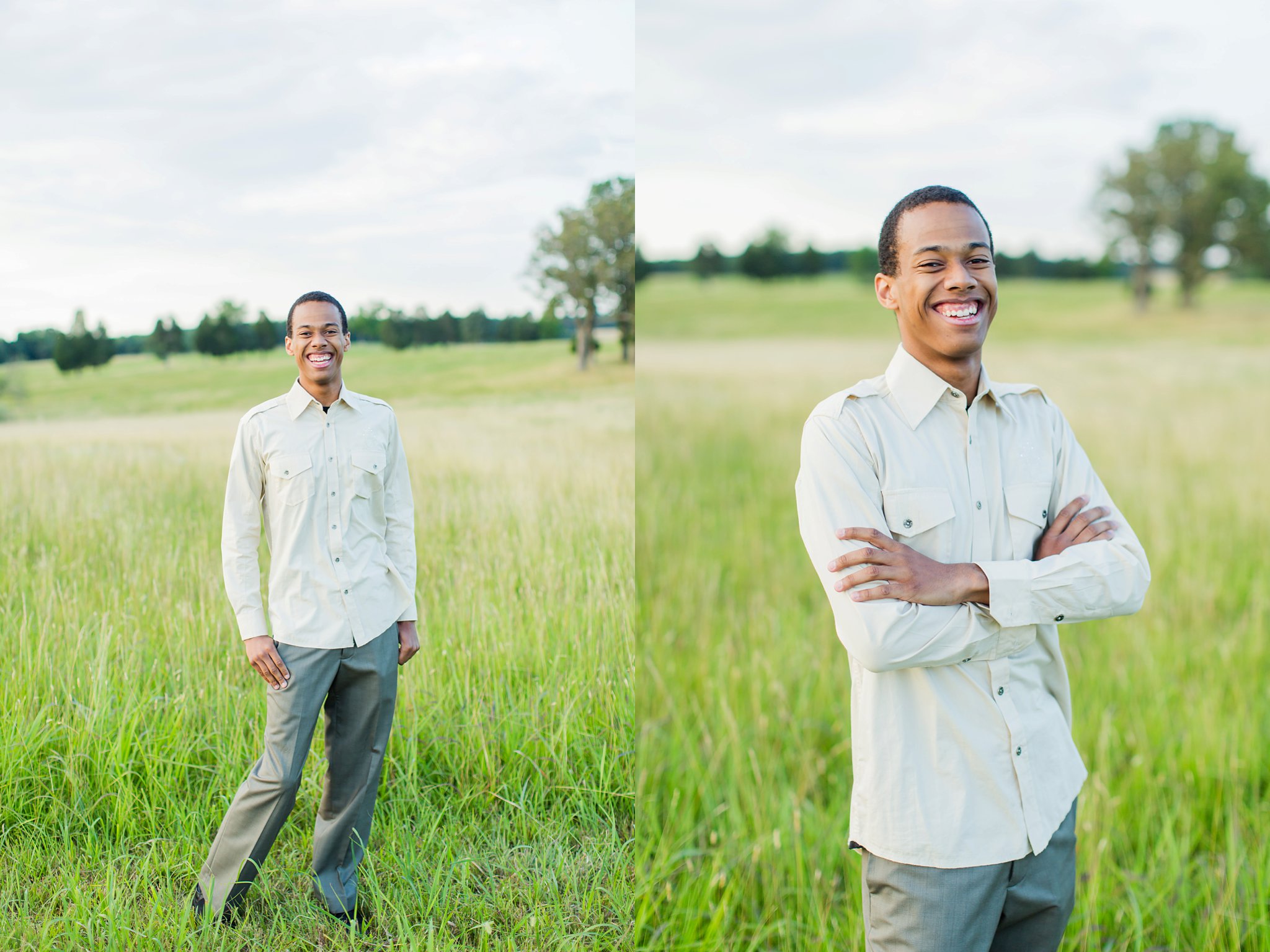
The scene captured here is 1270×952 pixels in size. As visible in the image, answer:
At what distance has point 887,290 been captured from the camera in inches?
76.0

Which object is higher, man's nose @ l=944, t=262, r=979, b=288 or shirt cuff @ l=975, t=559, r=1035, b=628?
man's nose @ l=944, t=262, r=979, b=288

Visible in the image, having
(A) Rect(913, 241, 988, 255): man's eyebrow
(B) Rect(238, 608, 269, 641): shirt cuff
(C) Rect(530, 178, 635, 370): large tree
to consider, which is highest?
(C) Rect(530, 178, 635, 370): large tree

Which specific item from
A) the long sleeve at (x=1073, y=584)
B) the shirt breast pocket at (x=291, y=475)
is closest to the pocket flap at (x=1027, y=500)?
the long sleeve at (x=1073, y=584)

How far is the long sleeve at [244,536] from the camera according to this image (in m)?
2.37

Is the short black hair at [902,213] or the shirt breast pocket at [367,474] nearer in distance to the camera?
the short black hair at [902,213]

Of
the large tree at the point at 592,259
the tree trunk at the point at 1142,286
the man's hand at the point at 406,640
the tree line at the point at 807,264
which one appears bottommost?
the man's hand at the point at 406,640

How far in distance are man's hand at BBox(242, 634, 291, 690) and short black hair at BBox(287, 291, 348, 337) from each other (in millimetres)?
880

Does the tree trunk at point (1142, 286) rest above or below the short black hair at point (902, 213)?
above

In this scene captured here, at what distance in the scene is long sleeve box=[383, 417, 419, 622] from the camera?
8.47ft

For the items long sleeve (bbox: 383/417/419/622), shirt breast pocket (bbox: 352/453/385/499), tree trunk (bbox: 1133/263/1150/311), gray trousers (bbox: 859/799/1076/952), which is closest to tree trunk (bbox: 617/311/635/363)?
long sleeve (bbox: 383/417/419/622)

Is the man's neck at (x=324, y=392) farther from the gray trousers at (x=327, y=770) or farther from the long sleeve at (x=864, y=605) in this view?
the long sleeve at (x=864, y=605)

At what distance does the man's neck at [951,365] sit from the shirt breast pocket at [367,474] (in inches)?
58.9

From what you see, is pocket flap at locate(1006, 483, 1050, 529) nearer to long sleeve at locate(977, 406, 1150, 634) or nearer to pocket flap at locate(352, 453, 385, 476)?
long sleeve at locate(977, 406, 1150, 634)

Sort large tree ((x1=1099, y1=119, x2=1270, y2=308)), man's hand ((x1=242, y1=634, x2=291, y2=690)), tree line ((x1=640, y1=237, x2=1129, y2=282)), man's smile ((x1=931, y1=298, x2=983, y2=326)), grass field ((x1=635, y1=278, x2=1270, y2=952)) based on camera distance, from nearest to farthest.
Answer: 1. man's smile ((x1=931, y1=298, x2=983, y2=326))
2. man's hand ((x1=242, y1=634, x2=291, y2=690))
3. grass field ((x1=635, y1=278, x2=1270, y2=952))
4. large tree ((x1=1099, y1=119, x2=1270, y2=308))
5. tree line ((x1=640, y1=237, x2=1129, y2=282))
